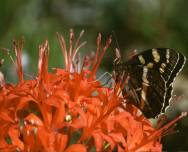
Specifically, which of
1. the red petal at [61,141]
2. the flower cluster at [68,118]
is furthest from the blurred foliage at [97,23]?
the red petal at [61,141]

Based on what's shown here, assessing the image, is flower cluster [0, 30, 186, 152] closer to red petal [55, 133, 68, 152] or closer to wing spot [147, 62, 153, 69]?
red petal [55, 133, 68, 152]

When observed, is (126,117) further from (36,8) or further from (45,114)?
(36,8)

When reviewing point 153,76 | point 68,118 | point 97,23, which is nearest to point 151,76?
point 153,76

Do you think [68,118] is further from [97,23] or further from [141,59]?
[97,23]

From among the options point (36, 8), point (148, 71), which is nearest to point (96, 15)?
point (36, 8)

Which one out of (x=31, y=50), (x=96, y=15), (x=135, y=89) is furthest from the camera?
(x=96, y=15)

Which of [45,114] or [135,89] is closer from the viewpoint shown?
[45,114]

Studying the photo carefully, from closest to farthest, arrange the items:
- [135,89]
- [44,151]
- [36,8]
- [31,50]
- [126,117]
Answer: [44,151]
[126,117]
[135,89]
[31,50]
[36,8]
